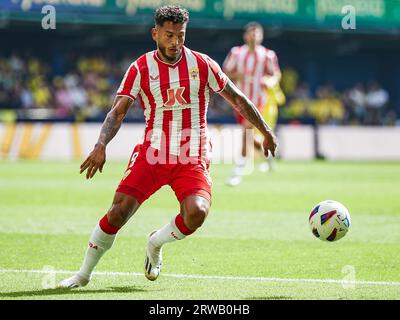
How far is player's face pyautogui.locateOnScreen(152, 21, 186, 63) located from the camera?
24.3ft

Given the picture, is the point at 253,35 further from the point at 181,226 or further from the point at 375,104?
the point at 375,104

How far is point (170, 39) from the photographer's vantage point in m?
7.48

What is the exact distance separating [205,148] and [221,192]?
27.2 ft

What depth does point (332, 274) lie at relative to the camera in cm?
805

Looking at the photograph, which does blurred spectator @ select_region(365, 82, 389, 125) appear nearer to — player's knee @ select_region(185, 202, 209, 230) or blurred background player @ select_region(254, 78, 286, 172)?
blurred background player @ select_region(254, 78, 286, 172)

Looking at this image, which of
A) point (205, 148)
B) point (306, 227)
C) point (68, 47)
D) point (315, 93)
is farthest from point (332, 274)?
point (315, 93)

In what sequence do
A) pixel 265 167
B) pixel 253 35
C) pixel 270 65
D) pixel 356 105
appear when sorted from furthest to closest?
pixel 356 105 < pixel 265 167 < pixel 270 65 < pixel 253 35

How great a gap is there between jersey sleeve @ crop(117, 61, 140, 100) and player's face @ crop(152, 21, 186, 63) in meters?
0.26

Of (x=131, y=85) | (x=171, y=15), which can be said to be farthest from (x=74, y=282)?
(x=171, y=15)

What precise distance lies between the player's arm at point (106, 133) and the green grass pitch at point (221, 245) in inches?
37.5

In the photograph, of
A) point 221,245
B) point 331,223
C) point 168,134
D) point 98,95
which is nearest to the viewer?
point 168,134

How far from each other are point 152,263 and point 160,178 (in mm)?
693

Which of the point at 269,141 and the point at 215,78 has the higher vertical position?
the point at 215,78

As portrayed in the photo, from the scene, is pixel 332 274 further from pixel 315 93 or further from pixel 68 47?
pixel 315 93
